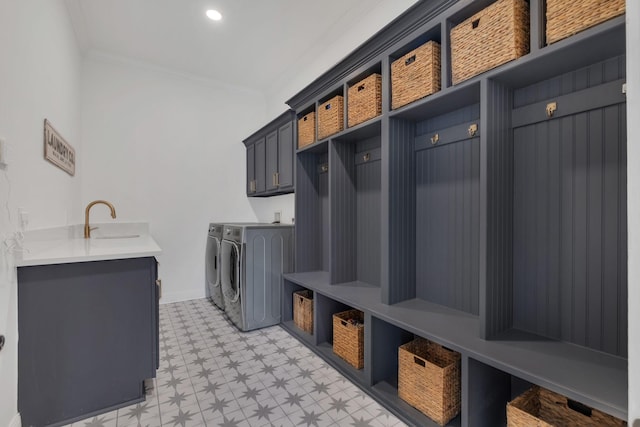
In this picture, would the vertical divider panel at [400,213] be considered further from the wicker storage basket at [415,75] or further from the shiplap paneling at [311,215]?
the shiplap paneling at [311,215]

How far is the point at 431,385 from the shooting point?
1.59 metres

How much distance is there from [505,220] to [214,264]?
3183 millimetres

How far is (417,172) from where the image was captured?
2123 millimetres

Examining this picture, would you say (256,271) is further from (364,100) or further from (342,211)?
(364,100)

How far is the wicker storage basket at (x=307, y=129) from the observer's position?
110 inches

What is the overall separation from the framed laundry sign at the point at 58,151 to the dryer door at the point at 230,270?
1.55m

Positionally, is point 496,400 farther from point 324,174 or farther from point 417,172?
point 324,174

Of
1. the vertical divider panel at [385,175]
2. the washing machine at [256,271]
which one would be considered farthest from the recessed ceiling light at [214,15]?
the washing machine at [256,271]

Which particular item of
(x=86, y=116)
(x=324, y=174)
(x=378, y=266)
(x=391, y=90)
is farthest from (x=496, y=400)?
(x=86, y=116)

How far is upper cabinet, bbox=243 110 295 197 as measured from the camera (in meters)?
3.22

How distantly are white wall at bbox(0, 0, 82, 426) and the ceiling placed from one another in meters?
0.42

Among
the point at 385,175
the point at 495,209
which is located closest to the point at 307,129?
the point at 385,175

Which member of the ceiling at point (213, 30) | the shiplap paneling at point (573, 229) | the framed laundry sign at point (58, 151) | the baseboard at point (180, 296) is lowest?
the baseboard at point (180, 296)

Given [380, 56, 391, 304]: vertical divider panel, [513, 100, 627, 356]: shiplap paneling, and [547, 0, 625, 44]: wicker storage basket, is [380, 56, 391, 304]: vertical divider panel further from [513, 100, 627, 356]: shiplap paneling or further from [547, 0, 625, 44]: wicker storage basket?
[547, 0, 625, 44]: wicker storage basket
